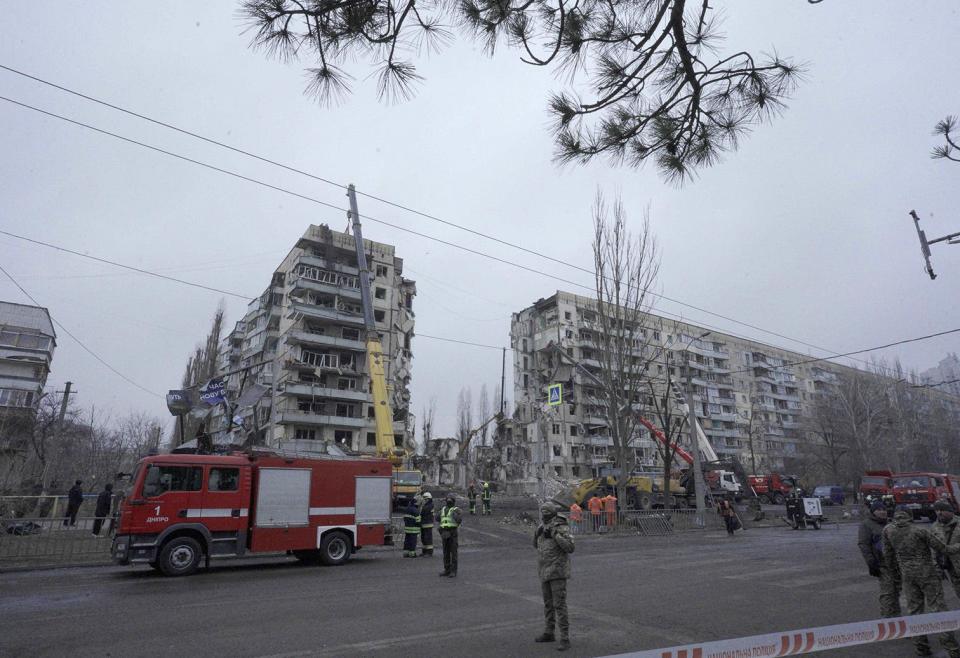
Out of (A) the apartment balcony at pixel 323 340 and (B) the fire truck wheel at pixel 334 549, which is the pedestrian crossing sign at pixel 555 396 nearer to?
(B) the fire truck wheel at pixel 334 549

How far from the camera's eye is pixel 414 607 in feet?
27.3

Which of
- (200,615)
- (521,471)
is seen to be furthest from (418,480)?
(521,471)

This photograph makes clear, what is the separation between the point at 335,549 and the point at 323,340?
3833 centimetres

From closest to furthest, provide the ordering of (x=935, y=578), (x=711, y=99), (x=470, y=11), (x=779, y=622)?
(x=470, y=11) → (x=711, y=99) → (x=935, y=578) → (x=779, y=622)

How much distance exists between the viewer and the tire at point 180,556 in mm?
11586

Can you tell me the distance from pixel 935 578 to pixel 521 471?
54598mm

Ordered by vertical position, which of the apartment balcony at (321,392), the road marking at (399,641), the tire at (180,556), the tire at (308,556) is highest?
the apartment balcony at (321,392)

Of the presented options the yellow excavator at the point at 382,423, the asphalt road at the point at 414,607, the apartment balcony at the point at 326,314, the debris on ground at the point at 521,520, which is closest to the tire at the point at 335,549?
the asphalt road at the point at 414,607

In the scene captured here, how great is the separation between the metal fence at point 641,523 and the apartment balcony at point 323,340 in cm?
3007

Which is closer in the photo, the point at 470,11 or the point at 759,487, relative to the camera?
the point at 470,11

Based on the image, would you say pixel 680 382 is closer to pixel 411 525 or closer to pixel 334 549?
pixel 411 525

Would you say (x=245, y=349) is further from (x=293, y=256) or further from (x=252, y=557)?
(x=252, y=557)

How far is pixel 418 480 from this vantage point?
28406 mm

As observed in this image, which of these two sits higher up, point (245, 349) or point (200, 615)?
point (245, 349)
